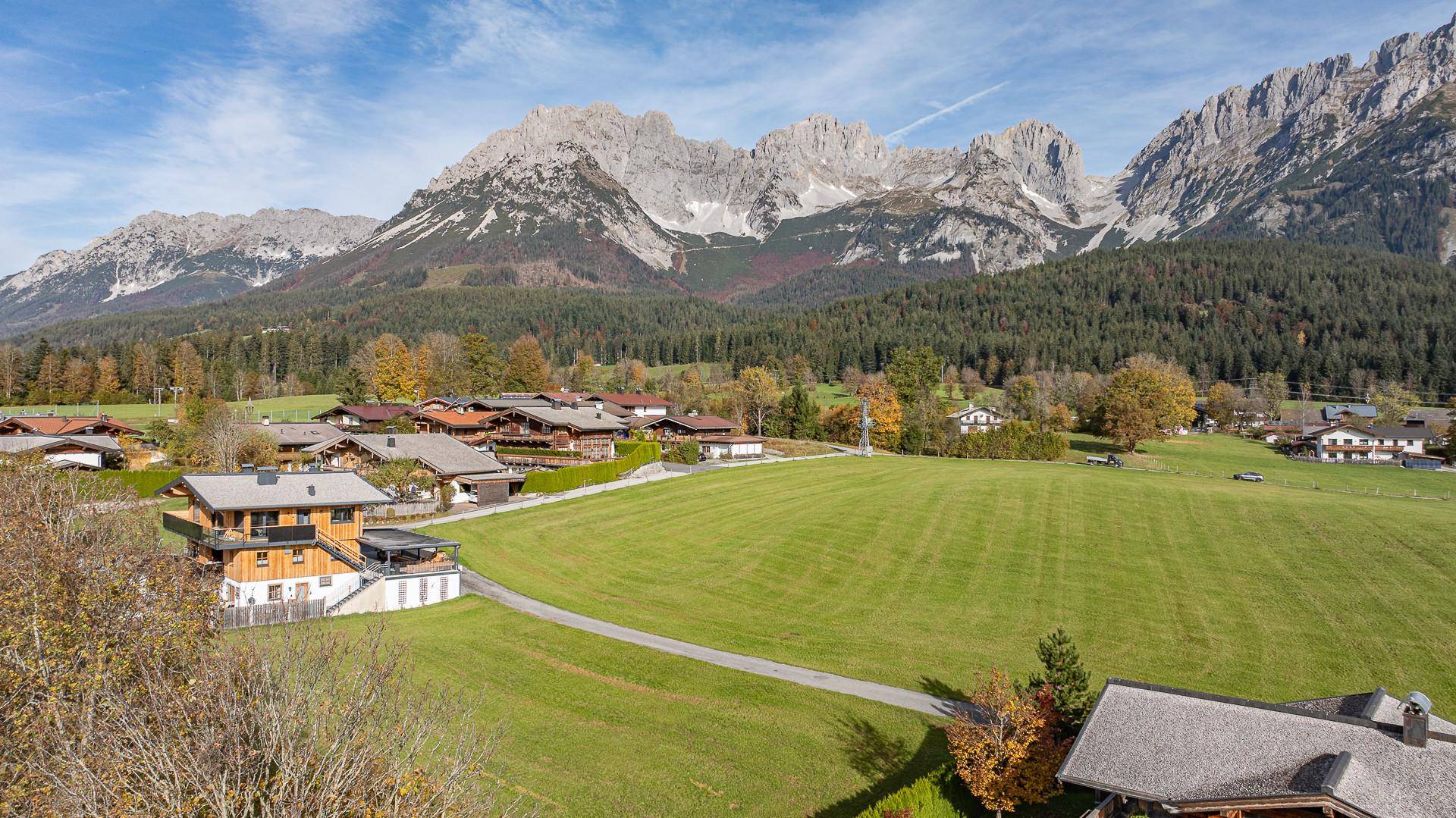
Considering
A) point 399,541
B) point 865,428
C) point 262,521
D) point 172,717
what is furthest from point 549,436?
point 172,717

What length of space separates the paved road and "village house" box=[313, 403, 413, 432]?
207 feet

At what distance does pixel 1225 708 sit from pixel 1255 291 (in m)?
214

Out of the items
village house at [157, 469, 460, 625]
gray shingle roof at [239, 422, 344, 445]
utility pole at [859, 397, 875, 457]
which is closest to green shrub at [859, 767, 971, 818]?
village house at [157, 469, 460, 625]

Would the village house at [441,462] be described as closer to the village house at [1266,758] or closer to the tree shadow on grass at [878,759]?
the tree shadow on grass at [878,759]

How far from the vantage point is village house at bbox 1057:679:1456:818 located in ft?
38.7

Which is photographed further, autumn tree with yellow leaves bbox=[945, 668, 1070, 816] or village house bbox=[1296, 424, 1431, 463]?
village house bbox=[1296, 424, 1431, 463]

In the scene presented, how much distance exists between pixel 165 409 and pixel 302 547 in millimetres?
104505

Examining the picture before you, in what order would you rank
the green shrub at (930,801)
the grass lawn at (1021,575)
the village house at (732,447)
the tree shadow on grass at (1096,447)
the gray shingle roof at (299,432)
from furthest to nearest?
the tree shadow on grass at (1096,447), the village house at (732,447), the gray shingle roof at (299,432), the grass lawn at (1021,575), the green shrub at (930,801)

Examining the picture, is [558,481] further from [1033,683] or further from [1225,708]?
[1225,708]

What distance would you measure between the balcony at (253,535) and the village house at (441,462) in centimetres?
1999

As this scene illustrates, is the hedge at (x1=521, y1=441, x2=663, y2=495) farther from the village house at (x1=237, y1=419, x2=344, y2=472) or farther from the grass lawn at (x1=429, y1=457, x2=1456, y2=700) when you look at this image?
the village house at (x1=237, y1=419, x2=344, y2=472)

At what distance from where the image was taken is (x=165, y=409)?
119000 millimetres

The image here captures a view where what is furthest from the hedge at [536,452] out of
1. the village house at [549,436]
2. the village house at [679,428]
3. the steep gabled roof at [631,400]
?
the steep gabled roof at [631,400]

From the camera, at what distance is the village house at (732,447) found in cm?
9044
